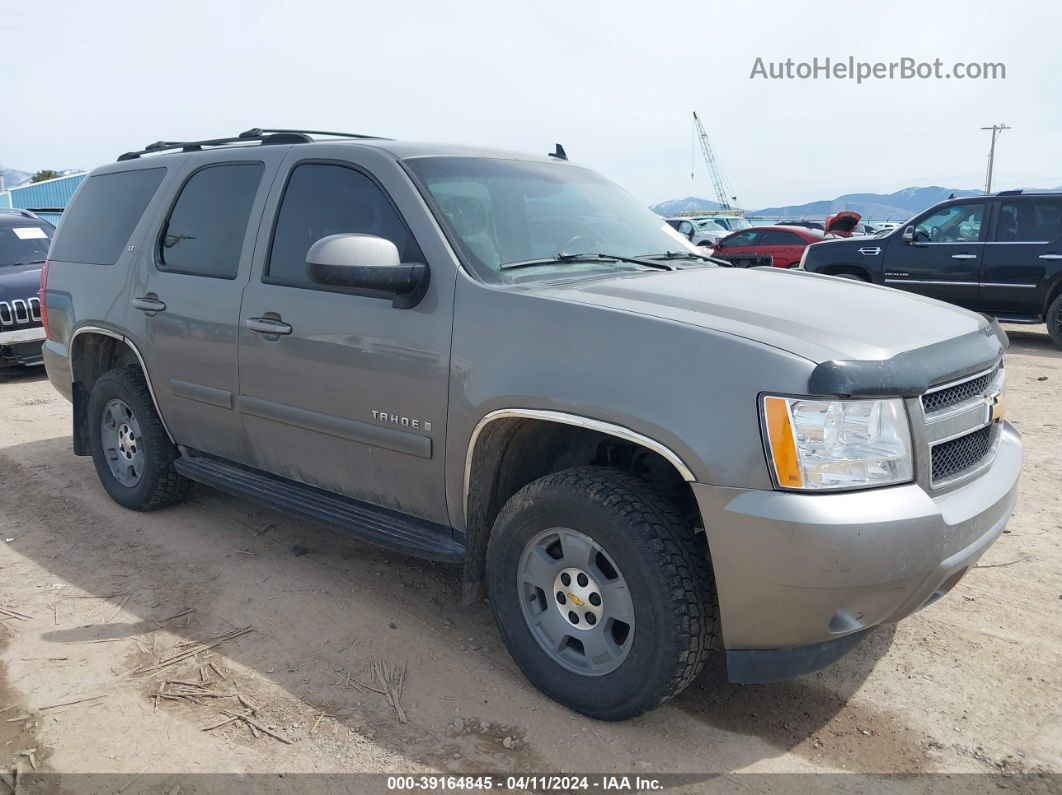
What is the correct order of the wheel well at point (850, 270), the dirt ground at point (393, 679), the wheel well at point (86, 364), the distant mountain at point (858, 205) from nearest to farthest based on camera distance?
the dirt ground at point (393, 679)
the wheel well at point (86, 364)
the wheel well at point (850, 270)
the distant mountain at point (858, 205)

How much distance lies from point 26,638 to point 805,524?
3.11 metres

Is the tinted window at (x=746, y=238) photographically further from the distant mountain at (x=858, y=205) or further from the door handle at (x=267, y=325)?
the distant mountain at (x=858, y=205)

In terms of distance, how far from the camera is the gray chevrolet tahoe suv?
2.40 m

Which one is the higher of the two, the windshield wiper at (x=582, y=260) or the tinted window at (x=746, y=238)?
the tinted window at (x=746, y=238)

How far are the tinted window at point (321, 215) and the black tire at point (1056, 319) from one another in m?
9.37

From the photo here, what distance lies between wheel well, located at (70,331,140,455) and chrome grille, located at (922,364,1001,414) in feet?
13.9

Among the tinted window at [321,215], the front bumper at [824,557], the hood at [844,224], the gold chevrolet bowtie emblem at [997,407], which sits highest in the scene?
the hood at [844,224]

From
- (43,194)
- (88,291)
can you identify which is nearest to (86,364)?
(88,291)

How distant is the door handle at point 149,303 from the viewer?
4.28 meters

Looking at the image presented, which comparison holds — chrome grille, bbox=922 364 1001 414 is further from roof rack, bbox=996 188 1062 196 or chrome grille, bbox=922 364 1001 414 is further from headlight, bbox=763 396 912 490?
roof rack, bbox=996 188 1062 196

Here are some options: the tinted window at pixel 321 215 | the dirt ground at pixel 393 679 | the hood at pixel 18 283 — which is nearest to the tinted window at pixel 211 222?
the tinted window at pixel 321 215

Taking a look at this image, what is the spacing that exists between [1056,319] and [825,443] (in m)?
9.40

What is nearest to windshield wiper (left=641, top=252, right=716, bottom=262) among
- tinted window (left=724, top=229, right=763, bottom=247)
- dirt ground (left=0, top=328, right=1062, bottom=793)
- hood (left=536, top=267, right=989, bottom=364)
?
hood (left=536, top=267, right=989, bottom=364)

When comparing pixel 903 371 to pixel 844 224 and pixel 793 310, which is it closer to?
pixel 793 310
